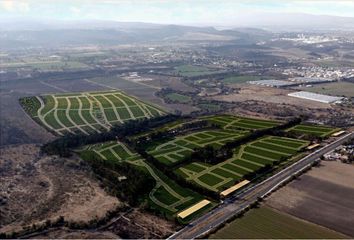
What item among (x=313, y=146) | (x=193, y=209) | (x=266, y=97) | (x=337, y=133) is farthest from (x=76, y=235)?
(x=266, y=97)

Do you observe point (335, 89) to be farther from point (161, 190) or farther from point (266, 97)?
point (161, 190)

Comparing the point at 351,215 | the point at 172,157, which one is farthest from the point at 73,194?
the point at 351,215

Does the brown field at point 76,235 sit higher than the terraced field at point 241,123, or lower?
lower

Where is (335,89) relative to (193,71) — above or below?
above

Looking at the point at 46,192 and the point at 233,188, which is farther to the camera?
the point at 46,192

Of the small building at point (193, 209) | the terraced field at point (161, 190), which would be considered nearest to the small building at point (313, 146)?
the terraced field at point (161, 190)

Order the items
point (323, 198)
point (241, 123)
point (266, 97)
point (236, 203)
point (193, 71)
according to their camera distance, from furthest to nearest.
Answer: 1. point (193, 71)
2. point (266, 97)
3. point (241, 123)
4. point (323, 198)
5. point (236, 203)

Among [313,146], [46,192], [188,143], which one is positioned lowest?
[46,192]

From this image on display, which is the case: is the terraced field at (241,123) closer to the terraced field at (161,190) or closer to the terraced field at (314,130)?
the terraced field at (314,130)
